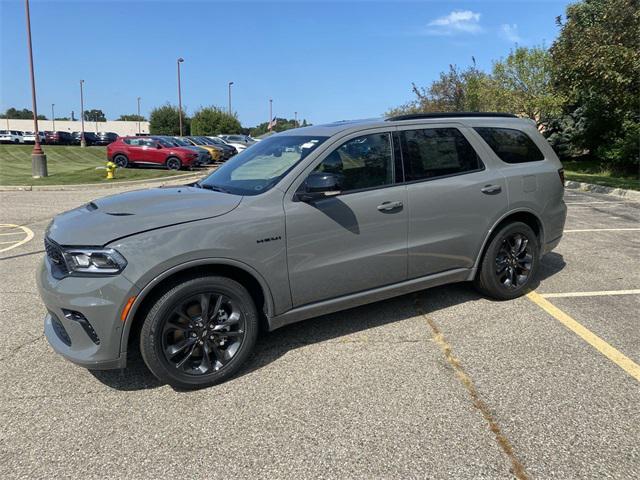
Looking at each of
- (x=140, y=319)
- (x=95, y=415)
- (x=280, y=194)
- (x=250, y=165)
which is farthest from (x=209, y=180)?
(x=95, y=415)

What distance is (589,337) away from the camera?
3.90 meters

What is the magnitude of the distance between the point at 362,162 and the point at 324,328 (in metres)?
1.45

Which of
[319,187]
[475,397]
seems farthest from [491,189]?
[475,397]

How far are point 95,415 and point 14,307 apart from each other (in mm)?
2409

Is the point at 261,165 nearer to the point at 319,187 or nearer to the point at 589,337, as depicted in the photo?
the point at 319,187

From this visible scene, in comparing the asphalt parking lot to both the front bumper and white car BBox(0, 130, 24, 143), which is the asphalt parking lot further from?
white car BBox(0, 130, 24, 143)

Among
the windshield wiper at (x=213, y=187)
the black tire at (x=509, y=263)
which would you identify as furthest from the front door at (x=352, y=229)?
the black tire at (x=509, y=263)

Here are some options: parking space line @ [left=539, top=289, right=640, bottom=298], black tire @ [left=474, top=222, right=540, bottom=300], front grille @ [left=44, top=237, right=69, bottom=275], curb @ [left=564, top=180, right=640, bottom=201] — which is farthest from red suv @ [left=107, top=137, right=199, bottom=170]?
front grille @ [left=44, top=237, right=69, bottom=275]

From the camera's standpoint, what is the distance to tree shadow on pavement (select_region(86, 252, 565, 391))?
342cm

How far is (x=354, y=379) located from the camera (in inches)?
130

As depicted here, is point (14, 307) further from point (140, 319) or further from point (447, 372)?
point (447, 372)

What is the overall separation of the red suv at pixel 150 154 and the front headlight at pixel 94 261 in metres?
19.7

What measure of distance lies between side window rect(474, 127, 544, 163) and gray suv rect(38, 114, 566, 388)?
0.02 meters

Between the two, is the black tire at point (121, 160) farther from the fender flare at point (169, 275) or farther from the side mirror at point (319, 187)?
the fender flare at point (169, 275)
